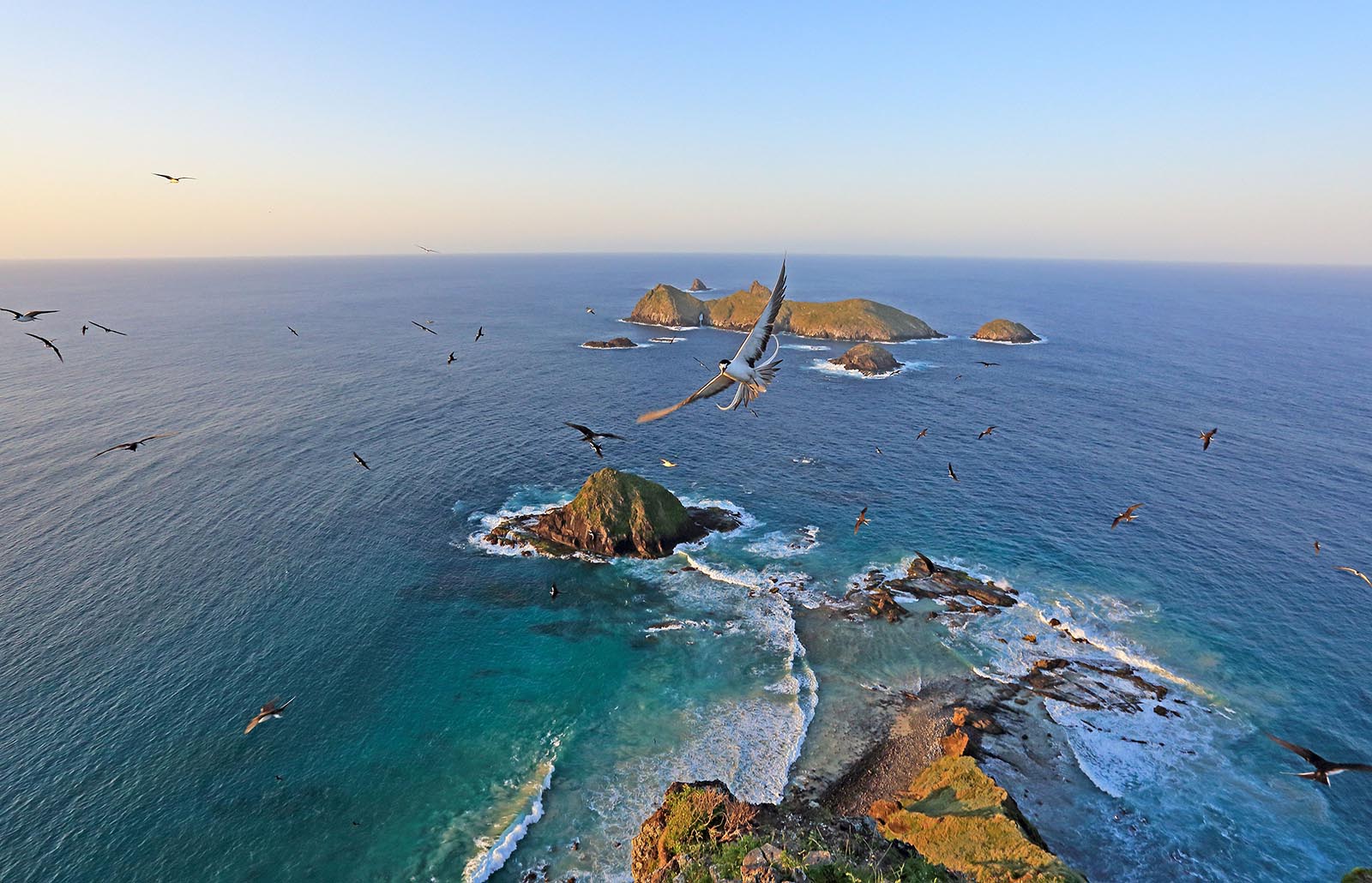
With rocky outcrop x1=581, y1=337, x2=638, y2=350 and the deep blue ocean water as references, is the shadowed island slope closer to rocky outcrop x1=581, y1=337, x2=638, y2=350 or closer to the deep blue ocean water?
rocky outcrop x1=581, y1=337, x2=638, y2=350

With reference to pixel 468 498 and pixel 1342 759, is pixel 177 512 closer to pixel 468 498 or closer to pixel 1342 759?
pixel 468 498

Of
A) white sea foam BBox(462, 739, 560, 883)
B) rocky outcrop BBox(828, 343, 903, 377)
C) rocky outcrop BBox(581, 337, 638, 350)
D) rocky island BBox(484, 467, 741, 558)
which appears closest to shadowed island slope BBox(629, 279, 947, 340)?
rocky outcrop BBox(828, 343, 903, 377)

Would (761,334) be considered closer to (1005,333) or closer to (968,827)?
(968,827)

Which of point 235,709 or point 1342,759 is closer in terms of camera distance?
point 1342,759

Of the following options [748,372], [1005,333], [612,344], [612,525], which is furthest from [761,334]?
[1005,333]

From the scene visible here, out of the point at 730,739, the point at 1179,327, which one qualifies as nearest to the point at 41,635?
the point at 730,739

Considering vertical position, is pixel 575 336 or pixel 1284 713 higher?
pixel 575 336

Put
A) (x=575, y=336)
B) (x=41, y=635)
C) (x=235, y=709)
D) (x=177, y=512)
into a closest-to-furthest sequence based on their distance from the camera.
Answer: (x=235, y=709)
(x=41, y=635)
(x=177, y=512)
(x=575, y=336)
